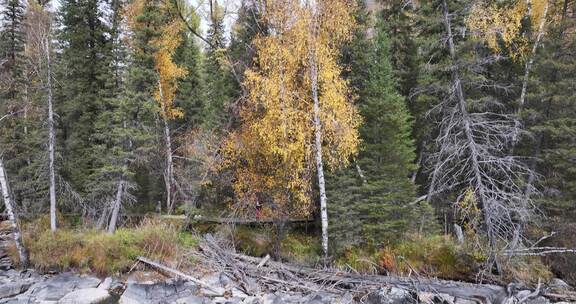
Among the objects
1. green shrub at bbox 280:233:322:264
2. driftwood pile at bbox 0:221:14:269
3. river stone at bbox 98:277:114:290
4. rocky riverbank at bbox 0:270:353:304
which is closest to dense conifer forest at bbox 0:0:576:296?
green shrub at bbox 280:233:322:264

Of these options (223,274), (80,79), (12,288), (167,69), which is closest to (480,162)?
(223,274)

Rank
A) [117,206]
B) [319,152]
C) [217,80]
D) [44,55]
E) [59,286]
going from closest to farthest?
[59,286], [319,152], [44,55], [117,206], [217,80]

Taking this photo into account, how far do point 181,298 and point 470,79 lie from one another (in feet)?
36.9

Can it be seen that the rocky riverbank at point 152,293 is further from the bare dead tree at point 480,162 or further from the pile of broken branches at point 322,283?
the bare dead tree at point 480,162

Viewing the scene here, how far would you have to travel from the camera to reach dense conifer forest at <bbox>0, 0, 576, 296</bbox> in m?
10.9

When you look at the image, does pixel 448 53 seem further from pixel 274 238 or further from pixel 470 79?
pixel 274 238

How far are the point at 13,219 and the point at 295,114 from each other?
33.8ft

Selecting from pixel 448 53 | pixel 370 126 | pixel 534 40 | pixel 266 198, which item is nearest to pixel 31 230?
pixel 266 198

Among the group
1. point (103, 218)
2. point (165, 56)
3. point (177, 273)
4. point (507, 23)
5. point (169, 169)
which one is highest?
point (165, 56)

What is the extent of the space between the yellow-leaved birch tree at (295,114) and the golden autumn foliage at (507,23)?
13.0 feet

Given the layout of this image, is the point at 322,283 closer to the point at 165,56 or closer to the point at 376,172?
the point at 376,172

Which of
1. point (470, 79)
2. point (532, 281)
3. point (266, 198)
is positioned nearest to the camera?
point (532, 281)

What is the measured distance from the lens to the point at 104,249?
1201 centimetres

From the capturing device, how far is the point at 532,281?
32.9 ft
